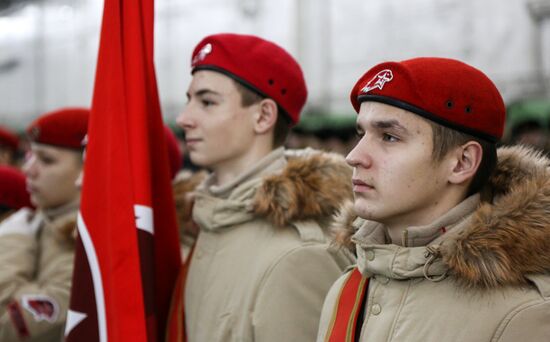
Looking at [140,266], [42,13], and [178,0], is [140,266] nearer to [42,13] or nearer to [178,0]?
[178,0]

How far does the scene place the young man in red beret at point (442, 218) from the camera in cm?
169

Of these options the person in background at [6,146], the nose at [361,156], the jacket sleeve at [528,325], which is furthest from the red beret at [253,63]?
the person in background at [6,146]

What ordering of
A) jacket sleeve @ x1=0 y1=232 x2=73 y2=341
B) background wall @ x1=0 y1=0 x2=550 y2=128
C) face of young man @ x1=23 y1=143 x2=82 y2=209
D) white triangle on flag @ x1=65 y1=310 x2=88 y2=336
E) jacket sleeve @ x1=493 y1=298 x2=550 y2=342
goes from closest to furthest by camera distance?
jacket sleeve @ x1=493 y1=298 x2=550 y2=342
white triangle on flag @ x1=65 y1=310 x2=88 y2=336
jacket sleeve @ x1=0 y1=232 x2=73 y2=341
face of young man @ x1=23 y1=143 x2=82 y2=209
background wall @ x1=0 y1=0 x2=550 y2=128

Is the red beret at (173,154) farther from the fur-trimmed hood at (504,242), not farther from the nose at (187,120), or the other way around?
the fur-trimmed hood at (504,242)

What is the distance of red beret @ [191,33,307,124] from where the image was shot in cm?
269

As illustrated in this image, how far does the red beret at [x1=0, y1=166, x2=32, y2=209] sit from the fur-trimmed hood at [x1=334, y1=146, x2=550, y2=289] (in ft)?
9.52

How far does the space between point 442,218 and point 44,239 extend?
2.15 meters

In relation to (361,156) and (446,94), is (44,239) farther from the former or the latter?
(446,94)

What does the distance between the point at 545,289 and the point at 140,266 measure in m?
1.32

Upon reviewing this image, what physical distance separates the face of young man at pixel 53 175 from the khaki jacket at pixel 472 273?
1.97 metres

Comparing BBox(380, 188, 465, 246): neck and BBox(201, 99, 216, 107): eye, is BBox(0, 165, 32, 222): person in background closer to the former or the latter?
BBox(201, 99, 216, 107): eye

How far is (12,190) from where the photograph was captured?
4.04 metres

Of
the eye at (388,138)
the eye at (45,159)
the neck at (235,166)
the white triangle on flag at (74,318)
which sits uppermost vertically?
the eye at (388,138)

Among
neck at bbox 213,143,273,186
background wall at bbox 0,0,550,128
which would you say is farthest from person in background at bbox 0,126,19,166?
background wall at bbox 0,0,550,128
